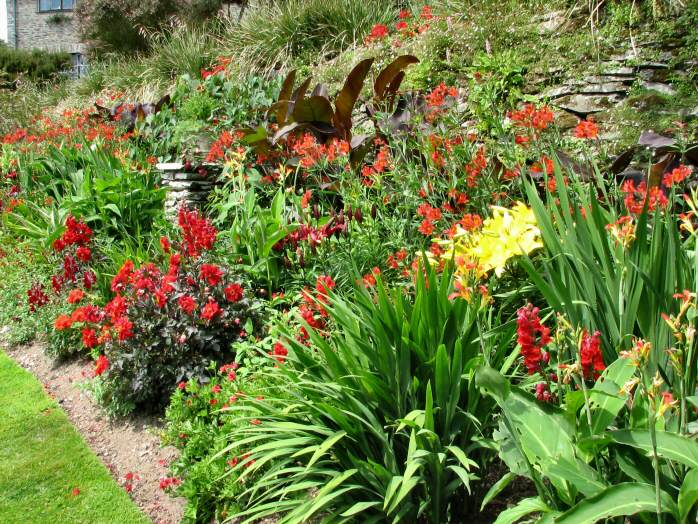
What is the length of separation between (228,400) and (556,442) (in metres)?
1.94

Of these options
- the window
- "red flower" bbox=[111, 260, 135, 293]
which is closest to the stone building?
the window

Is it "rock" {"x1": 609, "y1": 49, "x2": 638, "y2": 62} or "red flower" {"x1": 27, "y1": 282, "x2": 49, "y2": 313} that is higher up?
"rock" {"x1": 609, "y1": 49, "x2": 638, "y2": 62}

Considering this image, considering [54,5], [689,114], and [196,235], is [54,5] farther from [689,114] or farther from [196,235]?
[689,114]

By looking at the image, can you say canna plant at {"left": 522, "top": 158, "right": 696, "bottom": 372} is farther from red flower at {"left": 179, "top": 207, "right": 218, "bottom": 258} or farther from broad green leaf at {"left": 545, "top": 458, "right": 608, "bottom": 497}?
red flower at {"left": 179, "top": 207, "right": 218, "bottom": 258}

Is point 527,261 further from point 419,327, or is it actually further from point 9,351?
point 9,351

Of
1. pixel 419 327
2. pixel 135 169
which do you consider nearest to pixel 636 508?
pixel 419 327

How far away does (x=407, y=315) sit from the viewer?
2629mm

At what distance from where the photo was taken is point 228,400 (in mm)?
3232

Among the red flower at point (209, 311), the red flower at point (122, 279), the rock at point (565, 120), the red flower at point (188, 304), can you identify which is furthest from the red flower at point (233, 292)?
the rock at point (565, 120)

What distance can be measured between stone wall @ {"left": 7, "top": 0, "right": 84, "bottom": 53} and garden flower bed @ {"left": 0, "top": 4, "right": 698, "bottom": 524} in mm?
29743

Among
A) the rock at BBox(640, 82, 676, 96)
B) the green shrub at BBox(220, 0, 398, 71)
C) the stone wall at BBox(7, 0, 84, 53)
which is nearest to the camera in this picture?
the rock at BBox(640, 82, 676, 96)

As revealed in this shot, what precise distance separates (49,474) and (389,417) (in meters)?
2.11

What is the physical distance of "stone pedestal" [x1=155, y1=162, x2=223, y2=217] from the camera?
19.7 ft

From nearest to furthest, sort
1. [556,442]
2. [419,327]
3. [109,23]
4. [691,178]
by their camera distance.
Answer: [556,442], [419,327], [691,178], [109,23]
